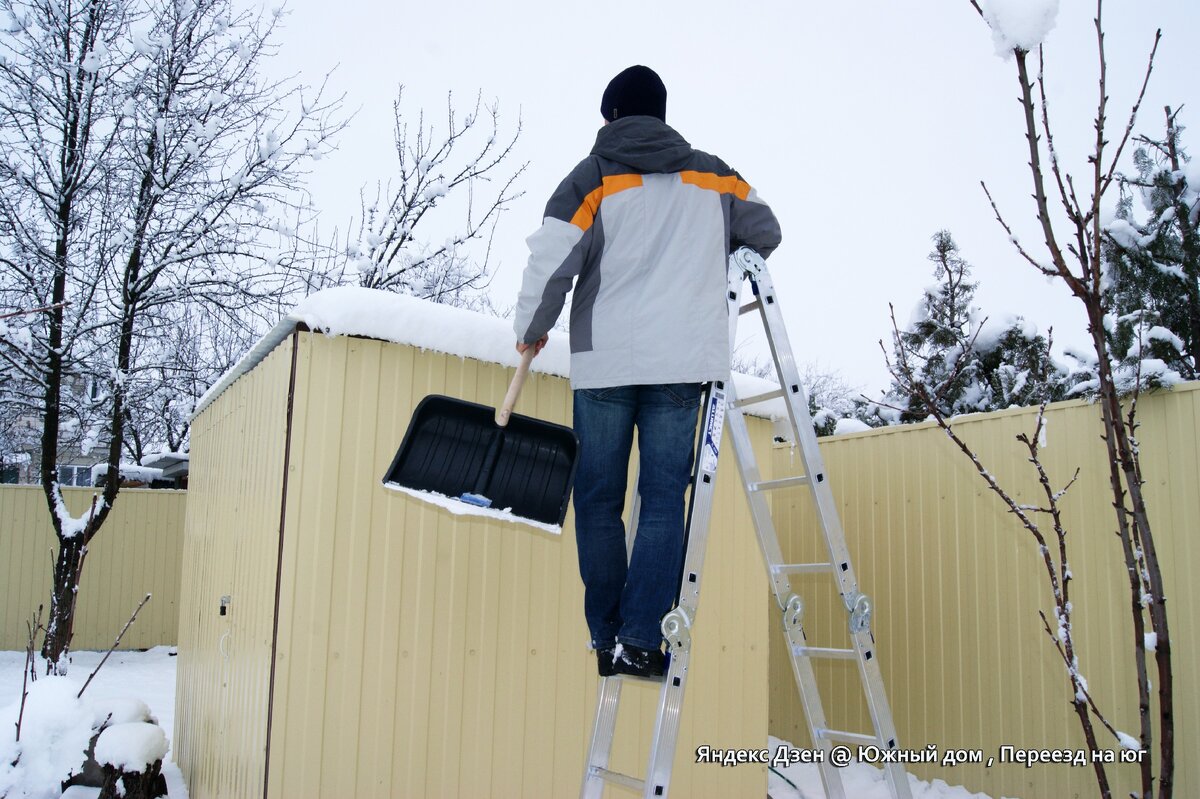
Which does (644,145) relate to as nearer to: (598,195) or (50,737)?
(598,195)

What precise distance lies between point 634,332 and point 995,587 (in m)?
3.45

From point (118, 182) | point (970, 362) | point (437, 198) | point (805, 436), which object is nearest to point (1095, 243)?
point (805, 436)

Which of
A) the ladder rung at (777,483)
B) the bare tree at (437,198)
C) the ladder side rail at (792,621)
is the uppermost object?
the bare tree at (437,198)

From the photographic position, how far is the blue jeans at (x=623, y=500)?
6.44 feet

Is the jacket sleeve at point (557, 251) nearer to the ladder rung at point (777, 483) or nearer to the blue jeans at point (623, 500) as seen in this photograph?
→ the blue jeans at point (623, 500)

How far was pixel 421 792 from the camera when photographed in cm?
270

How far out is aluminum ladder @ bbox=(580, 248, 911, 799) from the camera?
1.90 metres

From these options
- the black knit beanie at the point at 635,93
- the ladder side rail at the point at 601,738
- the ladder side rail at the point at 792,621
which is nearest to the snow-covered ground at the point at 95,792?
the ladder side rail at the point at 792,621

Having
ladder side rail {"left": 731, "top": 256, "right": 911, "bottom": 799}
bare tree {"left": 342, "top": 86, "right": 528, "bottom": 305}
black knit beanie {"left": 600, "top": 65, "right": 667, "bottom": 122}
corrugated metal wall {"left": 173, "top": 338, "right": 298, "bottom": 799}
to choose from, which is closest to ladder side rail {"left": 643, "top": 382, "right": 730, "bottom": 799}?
ladder side rail {"left": 731, "top": 256, "right": 911, "bottom": 799}

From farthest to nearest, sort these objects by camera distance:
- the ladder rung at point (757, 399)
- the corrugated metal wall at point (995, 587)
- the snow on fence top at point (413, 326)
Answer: the corrugated metal wall at point (995, 587) → the snow on fence top at point (413, 326) → the ladder rung at point (757, 399)

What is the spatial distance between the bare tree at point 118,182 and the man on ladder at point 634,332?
6028mm

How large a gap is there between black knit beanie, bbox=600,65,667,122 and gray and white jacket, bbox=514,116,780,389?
Result: 0.22ft

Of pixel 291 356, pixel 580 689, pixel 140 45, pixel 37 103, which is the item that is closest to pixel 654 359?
pixel 291 356

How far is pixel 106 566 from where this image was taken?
411 inches
